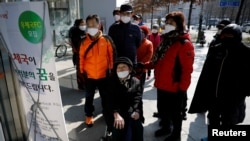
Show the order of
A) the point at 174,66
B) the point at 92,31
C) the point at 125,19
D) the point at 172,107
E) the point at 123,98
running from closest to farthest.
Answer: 1. the point at 123,98
2. the point at 174,66
3. the point at 172,107
4. the point at 92,31
5. the point at 125,19

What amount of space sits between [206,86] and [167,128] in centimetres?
97

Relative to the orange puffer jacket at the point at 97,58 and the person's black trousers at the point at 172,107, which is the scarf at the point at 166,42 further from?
the orange puffer jacket at the point at 97,58

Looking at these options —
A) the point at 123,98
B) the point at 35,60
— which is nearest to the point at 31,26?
the point at 35,60

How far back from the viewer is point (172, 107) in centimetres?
289

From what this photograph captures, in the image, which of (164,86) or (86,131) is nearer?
A: (164,86)

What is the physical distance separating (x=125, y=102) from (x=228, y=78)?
1.20 meters

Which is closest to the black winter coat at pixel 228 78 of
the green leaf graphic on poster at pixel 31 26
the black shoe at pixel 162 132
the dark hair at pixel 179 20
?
the dark hair at pixel 179 20

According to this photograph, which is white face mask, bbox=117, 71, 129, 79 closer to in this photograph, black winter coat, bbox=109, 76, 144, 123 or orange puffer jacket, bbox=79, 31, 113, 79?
black winter coat, bbox=109, 76, 144, 123

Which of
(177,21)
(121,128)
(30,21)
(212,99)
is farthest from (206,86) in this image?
(30,21)

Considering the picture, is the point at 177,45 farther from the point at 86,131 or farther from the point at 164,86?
the point at 86,131

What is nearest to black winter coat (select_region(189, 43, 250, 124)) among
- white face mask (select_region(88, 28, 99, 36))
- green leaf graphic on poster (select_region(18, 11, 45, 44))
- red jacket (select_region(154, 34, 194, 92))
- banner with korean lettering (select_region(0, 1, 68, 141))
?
red jacket (select_region(154, 34, 194, 92))

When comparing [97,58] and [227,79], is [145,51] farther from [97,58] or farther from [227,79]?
[227,79]

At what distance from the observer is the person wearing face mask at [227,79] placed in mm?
2311

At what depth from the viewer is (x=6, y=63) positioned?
2215 millimetres
